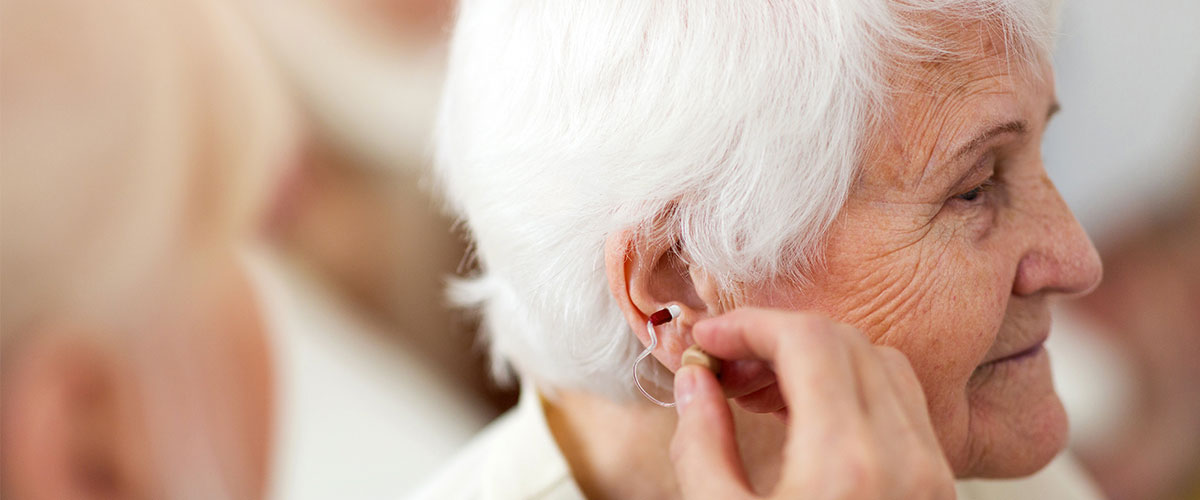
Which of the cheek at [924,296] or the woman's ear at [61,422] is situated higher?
the cheek at [924,296]

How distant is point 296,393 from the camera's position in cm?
171

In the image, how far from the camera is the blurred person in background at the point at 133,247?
1441mm

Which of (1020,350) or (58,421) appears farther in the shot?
(58,421)

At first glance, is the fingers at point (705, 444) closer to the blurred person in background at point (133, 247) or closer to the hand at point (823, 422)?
the hand at point (823, 422)

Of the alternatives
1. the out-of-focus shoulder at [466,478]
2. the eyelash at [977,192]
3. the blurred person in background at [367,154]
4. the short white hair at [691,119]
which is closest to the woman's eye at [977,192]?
the eyelash at [977,192]

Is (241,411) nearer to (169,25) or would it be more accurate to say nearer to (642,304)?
(169,25)

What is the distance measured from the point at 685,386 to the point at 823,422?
5.9 inches

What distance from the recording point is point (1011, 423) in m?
0.97

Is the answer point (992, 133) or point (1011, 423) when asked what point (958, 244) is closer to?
point (992, 133)

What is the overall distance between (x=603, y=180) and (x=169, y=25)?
1096 millimetres

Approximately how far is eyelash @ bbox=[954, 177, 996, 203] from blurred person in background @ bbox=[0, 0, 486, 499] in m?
1.30

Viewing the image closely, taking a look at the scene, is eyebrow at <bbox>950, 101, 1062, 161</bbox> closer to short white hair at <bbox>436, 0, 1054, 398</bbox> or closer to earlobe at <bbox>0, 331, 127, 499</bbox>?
short white hair at <bbox>436, 0, 1054, 398</bbox>

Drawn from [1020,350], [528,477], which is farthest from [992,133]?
[528,477]

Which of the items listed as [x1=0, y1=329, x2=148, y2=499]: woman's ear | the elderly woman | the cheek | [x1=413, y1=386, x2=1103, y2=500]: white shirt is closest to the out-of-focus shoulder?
[x1=413, y1=386, x2=1103, y2=500]: white shirt
